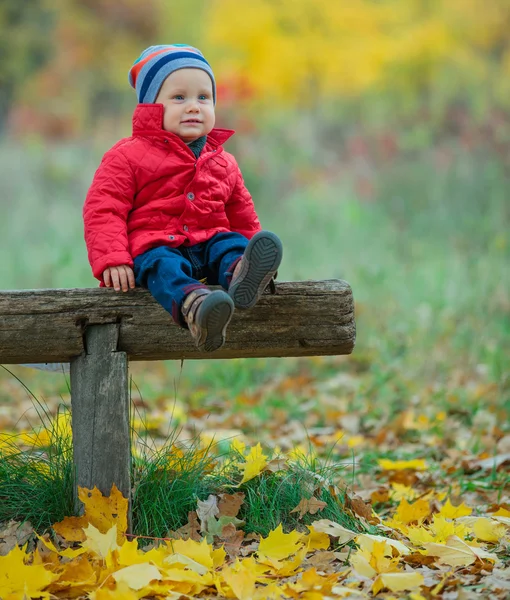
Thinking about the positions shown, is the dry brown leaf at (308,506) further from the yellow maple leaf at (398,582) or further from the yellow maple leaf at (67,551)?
Result: the yellow maple leaf at (67,551)

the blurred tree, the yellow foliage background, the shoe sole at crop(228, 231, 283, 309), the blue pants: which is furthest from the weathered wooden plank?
the blurred tree

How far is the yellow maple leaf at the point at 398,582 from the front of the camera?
230 centimetres

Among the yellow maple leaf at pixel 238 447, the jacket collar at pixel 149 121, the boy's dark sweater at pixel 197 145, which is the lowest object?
the yellow maple leaf at pixel 238 447

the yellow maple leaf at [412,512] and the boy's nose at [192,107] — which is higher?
the boy's nose at [192,107]

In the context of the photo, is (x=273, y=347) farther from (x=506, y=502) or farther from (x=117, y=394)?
(x=506, y=502)

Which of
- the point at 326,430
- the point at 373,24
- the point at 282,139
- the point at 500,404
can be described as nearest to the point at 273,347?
the point at 326,430

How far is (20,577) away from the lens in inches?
91.8

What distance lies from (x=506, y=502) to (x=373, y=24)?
1266 cm

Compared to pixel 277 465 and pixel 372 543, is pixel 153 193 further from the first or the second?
pixel 372 543

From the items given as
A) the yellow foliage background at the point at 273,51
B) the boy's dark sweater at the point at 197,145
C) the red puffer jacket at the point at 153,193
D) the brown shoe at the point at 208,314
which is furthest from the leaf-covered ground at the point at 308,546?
the yellow foliage background at the point at 273,51

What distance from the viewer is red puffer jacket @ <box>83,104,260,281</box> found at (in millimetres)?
2750

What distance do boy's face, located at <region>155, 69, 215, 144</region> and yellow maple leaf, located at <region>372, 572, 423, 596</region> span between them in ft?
5.46

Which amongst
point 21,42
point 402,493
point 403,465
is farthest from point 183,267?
→ point 21,42

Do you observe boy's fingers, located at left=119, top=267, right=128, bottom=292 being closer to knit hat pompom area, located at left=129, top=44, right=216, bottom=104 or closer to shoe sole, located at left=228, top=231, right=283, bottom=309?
shoe sole, located at left=228, top=231, right=283, bottom=309
